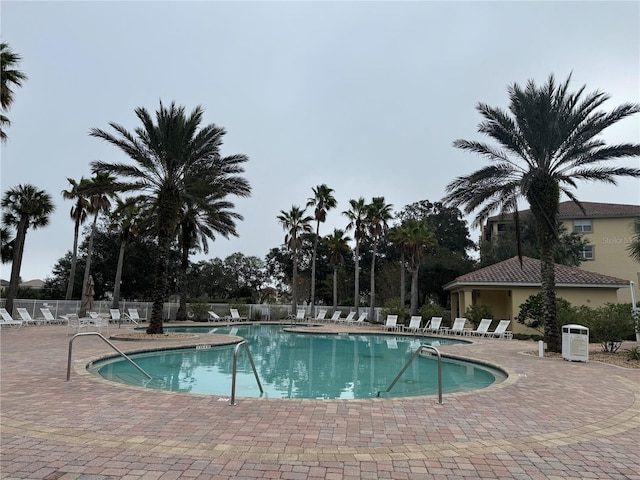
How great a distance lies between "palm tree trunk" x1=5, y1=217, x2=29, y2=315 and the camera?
23.6 metres

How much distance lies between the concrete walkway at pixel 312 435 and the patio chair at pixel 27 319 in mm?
16879

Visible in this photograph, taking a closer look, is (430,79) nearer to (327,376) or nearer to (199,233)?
(327,376)

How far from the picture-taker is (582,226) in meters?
37.2

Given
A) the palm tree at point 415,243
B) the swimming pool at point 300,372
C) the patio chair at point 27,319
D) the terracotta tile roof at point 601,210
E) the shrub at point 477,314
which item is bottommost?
the swimming pool at point 300,372

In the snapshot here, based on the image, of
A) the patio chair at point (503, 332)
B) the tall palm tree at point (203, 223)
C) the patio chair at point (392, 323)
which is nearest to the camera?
the patio chair at point (503, 332)

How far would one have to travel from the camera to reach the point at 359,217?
34.2m

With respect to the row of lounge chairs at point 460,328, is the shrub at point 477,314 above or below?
above

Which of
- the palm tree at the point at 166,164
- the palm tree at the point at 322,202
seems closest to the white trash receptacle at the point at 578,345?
the palm tree at the point at 166,164

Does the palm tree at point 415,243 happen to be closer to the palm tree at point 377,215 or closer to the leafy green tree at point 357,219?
the palm tree at point 377,215

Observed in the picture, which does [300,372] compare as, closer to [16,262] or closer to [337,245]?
[16,262]

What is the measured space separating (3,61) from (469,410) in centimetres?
1711

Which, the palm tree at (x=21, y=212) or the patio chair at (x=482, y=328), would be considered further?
the palm tree at (x=21, y=212)

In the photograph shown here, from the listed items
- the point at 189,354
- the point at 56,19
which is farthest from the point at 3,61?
the point at 189,354

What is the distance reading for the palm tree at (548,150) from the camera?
13.6 metres
